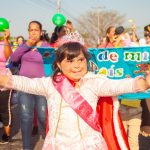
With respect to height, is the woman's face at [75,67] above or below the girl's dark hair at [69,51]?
below

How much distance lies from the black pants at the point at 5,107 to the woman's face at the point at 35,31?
124 centimetres

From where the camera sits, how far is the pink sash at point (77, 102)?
3070mm

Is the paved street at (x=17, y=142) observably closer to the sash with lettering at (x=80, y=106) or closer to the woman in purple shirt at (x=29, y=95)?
the woman in purple shirt at (x=29, y=95)

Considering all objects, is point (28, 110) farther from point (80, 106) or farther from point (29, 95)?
point (80, 106)

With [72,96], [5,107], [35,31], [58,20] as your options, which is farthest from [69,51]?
[58,20]

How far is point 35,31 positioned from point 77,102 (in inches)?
104

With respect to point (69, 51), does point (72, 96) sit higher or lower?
lower

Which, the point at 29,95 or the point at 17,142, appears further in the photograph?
the point at 17,142

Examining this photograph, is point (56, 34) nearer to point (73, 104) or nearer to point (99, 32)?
point (73, 104)

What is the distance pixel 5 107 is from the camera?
641 centimetres

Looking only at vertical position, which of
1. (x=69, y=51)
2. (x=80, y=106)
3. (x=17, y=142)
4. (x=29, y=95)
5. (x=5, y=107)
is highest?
(x=69, y=51)

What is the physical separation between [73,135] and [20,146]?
3.27 meters

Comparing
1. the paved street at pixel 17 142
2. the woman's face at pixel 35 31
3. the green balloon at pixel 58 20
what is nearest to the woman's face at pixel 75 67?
the woman's face at pixel 35 31

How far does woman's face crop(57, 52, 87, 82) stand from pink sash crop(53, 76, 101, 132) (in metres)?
0.06
